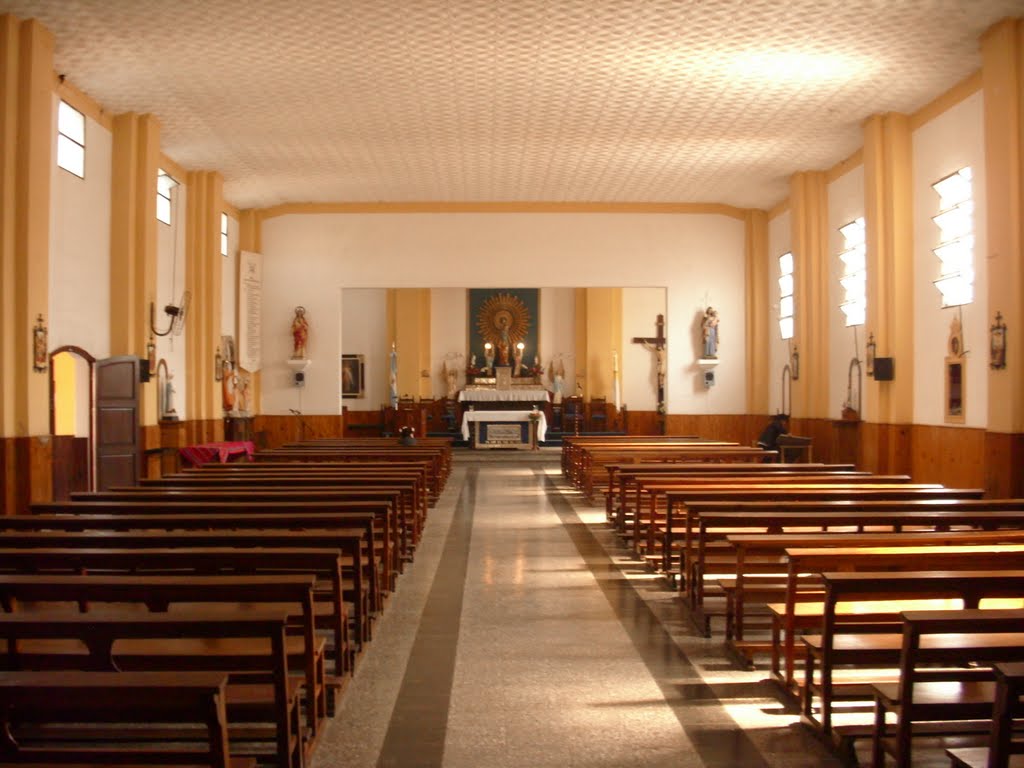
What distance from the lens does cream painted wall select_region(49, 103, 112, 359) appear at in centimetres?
1170

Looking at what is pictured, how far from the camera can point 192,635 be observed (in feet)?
9.90

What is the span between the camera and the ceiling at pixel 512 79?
394 inches

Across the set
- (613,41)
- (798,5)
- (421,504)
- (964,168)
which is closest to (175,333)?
(421,504)

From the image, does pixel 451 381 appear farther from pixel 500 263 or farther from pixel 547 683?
pixel 547 683

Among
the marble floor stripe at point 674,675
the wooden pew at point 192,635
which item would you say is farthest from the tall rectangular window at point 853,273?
the wooden pew at point 192,635

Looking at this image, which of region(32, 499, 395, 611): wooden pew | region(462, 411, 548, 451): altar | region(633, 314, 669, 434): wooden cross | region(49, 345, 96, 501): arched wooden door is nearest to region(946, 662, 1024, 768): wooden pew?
region(32, 499, 395, 611): wooden pew

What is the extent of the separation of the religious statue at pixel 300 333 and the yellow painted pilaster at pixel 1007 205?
13113 mm

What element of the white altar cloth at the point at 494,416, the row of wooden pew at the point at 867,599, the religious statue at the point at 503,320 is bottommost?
the row of wooden pew at the point at 867,599

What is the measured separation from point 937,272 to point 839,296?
12.6 ft

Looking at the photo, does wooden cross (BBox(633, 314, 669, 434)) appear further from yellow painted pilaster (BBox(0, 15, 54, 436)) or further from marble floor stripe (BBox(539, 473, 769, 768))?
yellow painted pilaster (BBox(0, 15, 54, 436))

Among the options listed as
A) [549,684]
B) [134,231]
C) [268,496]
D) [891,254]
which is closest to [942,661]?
[549,684]

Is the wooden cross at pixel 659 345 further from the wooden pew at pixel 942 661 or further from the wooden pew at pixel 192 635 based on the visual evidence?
the wooden pew at pixel 192 635

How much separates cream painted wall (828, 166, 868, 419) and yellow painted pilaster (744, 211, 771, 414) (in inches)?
123

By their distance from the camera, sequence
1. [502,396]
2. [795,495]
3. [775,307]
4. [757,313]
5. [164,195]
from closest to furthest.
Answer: [795,495] → [164,195] → [775,307] → [757,313] → [502,396]
